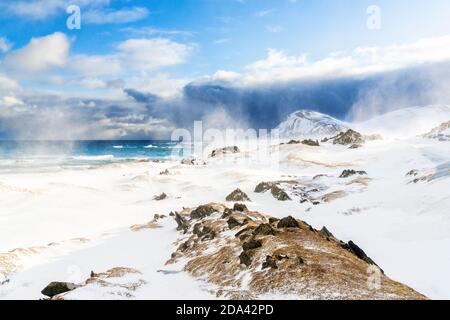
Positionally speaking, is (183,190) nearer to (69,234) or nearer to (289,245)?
(69,234)

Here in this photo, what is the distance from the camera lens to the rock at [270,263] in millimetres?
19684

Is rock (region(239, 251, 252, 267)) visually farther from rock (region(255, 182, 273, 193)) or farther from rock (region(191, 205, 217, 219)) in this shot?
rock (region(255, 182, 273, 193))

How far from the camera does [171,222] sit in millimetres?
47531

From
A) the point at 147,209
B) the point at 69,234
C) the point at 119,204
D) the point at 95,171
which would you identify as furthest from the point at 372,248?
the point at 95,171

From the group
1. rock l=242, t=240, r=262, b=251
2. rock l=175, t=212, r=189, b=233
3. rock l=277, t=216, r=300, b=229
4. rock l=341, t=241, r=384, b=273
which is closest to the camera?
rock l=242, t=240, r=262, b=251

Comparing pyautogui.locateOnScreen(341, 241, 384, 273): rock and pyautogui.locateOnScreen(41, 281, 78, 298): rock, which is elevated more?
pyautogui.locateOnScreen(341, 241, 384, 273): rock

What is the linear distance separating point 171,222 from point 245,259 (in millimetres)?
26527

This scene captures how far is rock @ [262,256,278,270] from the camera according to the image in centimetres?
1968

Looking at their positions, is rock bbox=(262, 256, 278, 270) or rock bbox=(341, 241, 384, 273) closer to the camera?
rock bbox=(262, 256, 278, 270)

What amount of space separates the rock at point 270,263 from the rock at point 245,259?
172 cm

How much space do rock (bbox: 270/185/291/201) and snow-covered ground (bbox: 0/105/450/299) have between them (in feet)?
3.67

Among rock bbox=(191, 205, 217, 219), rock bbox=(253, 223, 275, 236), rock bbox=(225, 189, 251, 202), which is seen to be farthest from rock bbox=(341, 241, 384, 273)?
rock bbox=(225, 189, 251, 202)
